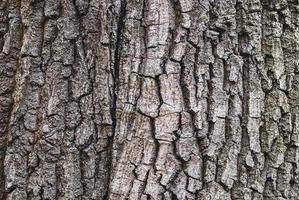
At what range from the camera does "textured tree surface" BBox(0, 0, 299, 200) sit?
5.67 feet

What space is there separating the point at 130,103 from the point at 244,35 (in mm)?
511

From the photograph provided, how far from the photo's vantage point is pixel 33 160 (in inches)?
69.5

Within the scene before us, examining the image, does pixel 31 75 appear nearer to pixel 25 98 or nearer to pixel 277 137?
pixel 25 98

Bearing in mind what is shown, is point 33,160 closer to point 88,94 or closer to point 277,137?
point 88,94

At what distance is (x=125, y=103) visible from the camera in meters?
1.75

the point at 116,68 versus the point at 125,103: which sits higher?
the point at 116,68

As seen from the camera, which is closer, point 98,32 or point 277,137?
point 98,32

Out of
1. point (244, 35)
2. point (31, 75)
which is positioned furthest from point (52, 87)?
point (244, 35)

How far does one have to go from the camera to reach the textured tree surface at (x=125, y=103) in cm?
173

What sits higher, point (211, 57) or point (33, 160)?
point (211, 57)

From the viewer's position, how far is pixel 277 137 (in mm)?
1896

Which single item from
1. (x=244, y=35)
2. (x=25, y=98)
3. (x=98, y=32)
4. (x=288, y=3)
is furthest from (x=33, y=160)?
(x=288, y=3)

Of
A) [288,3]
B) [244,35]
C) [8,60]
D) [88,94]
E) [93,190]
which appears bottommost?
[93,190]

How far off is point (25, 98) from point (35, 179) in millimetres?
293
